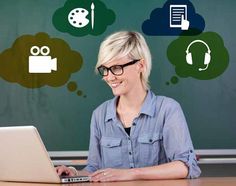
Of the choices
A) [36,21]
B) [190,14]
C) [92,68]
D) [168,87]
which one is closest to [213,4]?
[190,14]

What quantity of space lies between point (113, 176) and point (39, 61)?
1956mm

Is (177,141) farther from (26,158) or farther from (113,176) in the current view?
(26,158)

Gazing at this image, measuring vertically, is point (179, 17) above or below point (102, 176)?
above

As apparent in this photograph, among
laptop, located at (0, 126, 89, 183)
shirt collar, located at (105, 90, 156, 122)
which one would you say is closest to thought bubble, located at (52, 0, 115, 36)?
shirt collar, located at (105, 90, 156, 122)

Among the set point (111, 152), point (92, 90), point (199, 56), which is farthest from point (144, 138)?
point (199, 56)

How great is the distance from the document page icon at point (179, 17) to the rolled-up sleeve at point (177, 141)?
1.65 metres

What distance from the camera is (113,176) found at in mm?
2223

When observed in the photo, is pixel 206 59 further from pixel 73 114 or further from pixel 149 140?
pixel 149 140

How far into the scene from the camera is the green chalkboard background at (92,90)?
3982mm

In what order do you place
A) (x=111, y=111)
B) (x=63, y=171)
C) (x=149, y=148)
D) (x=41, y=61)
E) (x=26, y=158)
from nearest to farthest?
(x=26, y=158) → (x=63, y=171) → (x=149, y=148) → (x=111, y=111) → (x=41, y=61)

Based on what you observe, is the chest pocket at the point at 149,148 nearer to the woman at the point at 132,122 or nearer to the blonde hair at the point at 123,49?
the woman at the point at 132,122

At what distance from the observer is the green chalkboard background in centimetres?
398

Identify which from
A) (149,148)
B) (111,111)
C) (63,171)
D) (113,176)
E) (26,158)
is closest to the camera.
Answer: (26,158)

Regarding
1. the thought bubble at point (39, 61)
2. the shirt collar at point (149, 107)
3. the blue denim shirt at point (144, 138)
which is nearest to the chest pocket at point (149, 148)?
the blue denim shirt at point (144, 138)
